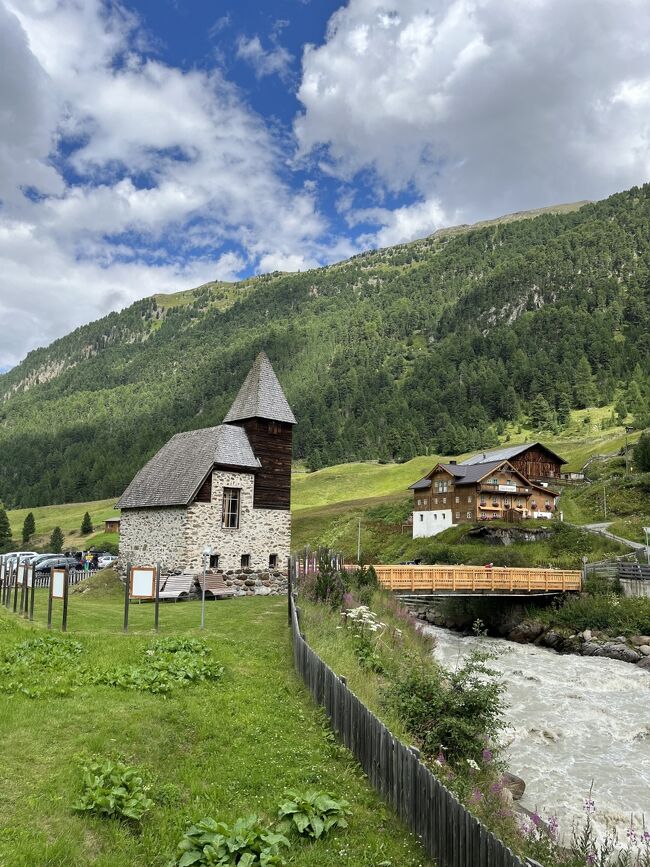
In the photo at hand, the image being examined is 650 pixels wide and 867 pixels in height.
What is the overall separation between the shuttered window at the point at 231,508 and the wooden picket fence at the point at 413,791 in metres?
25.5

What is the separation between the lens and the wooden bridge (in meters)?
37.2

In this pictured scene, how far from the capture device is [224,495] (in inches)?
1500

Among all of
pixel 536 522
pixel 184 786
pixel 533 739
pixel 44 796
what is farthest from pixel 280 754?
pixel 536 522

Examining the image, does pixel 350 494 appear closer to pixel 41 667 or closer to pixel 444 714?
pixel 41 667

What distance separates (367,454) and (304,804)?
169395mm

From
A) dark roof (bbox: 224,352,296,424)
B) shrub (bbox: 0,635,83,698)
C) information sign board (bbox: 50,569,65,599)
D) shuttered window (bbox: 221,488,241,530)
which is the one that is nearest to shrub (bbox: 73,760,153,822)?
Answer: shrub (bbox: 0,635,83,698)

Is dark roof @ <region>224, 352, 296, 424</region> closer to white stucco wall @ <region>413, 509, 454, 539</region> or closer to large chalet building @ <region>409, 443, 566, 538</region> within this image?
large chalet building @ <region>409, 443, 566, 538</region>

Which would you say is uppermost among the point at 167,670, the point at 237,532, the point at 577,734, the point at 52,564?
the point at 237,532

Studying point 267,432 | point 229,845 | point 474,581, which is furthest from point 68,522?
point 229,845

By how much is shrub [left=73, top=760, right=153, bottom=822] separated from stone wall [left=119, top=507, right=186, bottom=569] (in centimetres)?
2757

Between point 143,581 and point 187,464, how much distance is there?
20515 millimetres

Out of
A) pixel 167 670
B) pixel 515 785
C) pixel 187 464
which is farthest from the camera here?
pixel 187 464

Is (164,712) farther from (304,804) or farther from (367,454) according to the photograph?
(367,454)

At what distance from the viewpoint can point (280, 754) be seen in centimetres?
1125
